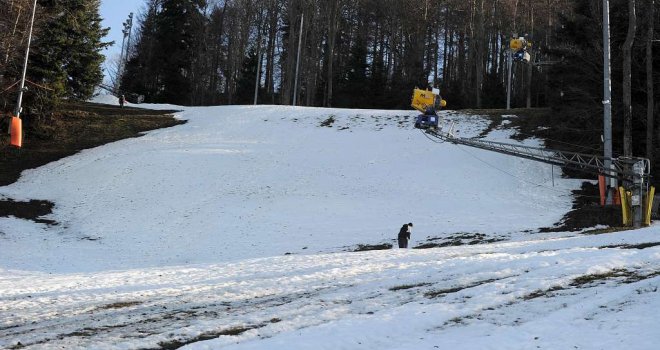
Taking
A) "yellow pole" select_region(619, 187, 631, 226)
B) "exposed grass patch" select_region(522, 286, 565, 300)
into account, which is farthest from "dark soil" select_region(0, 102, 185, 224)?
"yellow pole" select_region(619, 187, 631, 226)

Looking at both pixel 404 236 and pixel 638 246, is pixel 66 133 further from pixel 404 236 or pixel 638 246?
pixel 638 246

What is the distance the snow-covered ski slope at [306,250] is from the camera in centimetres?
768

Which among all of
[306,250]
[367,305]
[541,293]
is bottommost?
[306,250]

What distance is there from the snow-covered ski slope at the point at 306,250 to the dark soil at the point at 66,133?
1219mm

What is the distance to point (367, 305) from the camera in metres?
9.02

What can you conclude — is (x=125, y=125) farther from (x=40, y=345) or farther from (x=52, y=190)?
(x=40, y=345)

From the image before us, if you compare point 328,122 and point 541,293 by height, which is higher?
point 328,122

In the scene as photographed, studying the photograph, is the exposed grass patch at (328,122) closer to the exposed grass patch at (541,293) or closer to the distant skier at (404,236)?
the distant skier at (404,236)

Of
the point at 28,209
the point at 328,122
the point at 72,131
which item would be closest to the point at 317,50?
the point at 328,122

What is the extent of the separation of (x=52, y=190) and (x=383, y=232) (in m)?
18.1

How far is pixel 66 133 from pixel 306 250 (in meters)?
25.8

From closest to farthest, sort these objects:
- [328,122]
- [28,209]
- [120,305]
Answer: [120,305] < [28,209] < [328,122]

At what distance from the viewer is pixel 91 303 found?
10.3 m

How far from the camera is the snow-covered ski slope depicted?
7.68m
